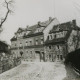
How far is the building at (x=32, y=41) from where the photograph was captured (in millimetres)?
50194

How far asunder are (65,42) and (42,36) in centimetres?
860

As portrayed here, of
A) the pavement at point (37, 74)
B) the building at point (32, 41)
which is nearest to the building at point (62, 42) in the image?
the building at point (32, 41)

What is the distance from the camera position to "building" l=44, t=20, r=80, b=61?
43750mm

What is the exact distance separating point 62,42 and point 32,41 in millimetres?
12373

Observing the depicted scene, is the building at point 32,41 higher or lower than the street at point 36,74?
higher

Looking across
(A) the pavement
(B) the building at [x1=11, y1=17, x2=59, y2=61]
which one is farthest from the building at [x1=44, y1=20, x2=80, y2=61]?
(A) the pavement

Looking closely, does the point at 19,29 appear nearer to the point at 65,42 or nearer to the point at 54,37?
the point at 54,37

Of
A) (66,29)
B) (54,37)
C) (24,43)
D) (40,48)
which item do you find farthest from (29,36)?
(66,29)

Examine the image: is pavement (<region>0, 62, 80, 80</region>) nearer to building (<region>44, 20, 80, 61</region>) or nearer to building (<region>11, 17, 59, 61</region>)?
building (<region>44, 20, 80, 61</region>)

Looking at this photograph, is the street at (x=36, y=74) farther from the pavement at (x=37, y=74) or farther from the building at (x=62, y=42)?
the building at (x=62, y=42)

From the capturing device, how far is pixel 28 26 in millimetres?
61938

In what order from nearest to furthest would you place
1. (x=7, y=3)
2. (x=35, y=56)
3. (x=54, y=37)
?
(x=7, y=3) → (x=54, y=37) → (x=35, y=56)

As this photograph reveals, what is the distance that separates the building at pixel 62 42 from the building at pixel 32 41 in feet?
7.48

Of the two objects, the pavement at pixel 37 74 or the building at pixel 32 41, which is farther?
the building at pixel 32 41
